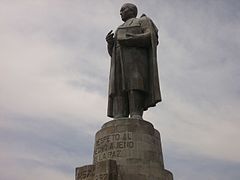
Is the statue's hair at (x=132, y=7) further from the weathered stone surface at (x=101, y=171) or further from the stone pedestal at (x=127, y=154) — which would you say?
the weathered stone surface at (x=101, y=171)

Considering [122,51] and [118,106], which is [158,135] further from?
[122,51]

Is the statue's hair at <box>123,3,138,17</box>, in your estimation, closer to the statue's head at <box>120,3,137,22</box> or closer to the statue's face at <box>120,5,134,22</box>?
the statue's head at <box>120,3,137,22</box>

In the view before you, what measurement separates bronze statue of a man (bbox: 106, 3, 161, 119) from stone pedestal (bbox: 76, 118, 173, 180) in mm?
820

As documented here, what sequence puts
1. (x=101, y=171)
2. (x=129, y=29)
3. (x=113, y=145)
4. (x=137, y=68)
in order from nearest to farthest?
(x=101, y=171), (x=113, y=145), (x=137, y=68), (x=129, y=29)

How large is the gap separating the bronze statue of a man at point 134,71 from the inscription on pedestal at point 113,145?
3.64 feet

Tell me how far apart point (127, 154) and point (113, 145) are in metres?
0.65

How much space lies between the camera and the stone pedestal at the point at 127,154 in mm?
12977

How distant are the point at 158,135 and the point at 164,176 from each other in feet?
5.61

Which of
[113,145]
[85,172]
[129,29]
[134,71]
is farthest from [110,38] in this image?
[85,172]

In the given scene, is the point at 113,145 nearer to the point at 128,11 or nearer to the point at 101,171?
the point at 101,171

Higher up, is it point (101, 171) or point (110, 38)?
point (110, 38)

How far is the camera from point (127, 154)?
44.3 ft

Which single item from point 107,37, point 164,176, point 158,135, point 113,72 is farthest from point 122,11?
point 164,176

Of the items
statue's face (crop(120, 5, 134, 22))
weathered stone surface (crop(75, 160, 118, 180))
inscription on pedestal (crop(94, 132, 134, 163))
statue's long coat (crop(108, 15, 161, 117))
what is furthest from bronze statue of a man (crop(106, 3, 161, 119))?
weathered stone surface (crop(75, 160, 118, 180))
